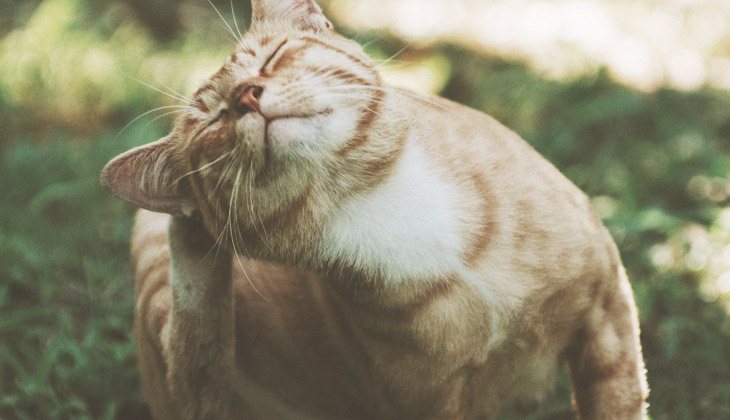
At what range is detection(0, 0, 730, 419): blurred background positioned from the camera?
3520mm

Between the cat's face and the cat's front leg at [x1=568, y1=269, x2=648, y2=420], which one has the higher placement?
the cat's face

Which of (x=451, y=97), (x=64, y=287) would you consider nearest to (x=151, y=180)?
(x=64, y=287)

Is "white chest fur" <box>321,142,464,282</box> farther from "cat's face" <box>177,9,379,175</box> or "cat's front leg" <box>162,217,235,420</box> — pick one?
"cat's front leg" <box>162,217,235,420</box>

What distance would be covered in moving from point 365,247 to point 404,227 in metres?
0.12

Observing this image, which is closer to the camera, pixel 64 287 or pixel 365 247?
pixel 365 247

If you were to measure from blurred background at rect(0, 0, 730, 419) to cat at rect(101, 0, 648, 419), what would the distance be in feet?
1.37

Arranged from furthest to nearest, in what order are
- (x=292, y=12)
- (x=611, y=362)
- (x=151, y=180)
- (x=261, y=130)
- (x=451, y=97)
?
1. (x=451, y=97)
2. (x=292, y=12)
3. (x=611, y=362)
4. (x=151, y=180)
5. (x=261, y=130)

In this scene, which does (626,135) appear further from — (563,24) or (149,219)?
(149,219)

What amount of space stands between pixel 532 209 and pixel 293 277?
0.79m

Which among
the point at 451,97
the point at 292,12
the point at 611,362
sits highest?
the point at 292,12

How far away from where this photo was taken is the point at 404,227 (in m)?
2.35

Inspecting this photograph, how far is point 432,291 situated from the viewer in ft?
7.77

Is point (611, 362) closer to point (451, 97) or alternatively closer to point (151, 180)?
point (151, 180)

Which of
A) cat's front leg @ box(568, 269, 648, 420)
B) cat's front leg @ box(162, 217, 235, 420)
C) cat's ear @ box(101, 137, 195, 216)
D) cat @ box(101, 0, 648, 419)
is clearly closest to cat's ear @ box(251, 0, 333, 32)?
cat @ box(101, 0, 648, 419)
